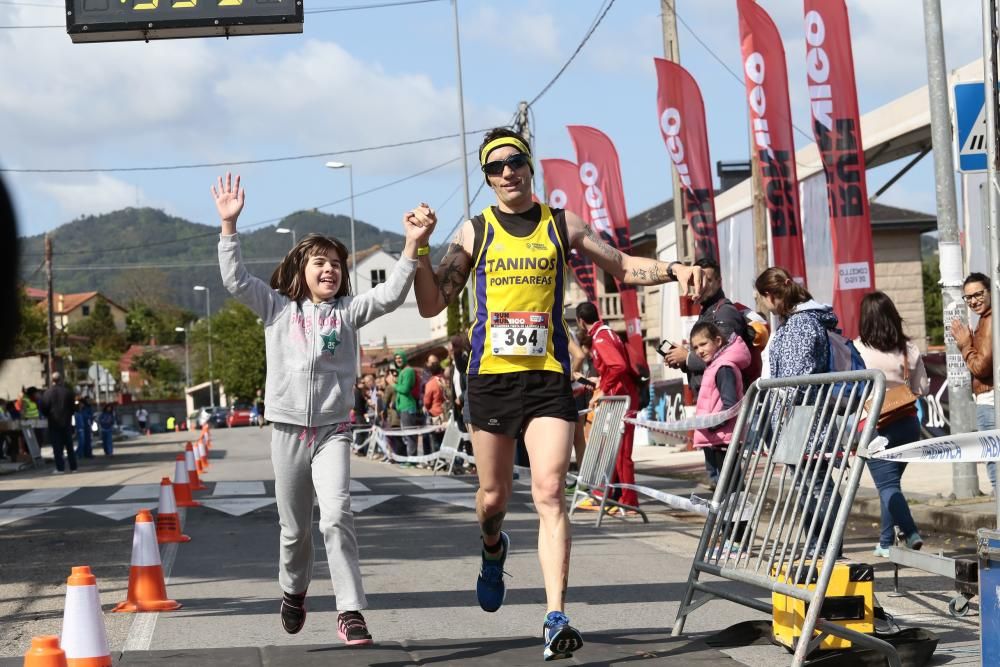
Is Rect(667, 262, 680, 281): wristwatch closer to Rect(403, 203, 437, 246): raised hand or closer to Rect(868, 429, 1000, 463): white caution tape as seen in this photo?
Rect(403, 203, 437, 246): raised hand

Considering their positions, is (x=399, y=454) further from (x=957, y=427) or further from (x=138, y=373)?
(x=138, y=373)

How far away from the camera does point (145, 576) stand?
7543 millimetres

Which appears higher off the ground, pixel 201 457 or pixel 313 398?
pixel 313 398

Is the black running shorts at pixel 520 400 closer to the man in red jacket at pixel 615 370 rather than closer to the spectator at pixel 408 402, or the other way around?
the man in red jacket at pixel 615 370

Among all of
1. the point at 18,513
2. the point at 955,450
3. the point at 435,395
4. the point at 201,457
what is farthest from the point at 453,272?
the point at 201,457

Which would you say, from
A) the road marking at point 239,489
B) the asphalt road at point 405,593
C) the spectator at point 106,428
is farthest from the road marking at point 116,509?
the spectator at point 106,428

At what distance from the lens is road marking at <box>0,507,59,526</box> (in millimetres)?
14328

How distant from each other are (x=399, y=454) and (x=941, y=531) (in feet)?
54.7

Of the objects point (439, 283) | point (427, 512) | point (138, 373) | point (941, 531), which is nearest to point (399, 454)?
point (427, 512)

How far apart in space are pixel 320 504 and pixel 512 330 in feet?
3.74

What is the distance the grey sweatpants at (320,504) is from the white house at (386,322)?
109 metres

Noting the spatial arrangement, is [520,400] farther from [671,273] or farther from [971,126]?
[971,126]

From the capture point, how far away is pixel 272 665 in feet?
18.4

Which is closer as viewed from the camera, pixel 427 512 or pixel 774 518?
pixel 774 518
